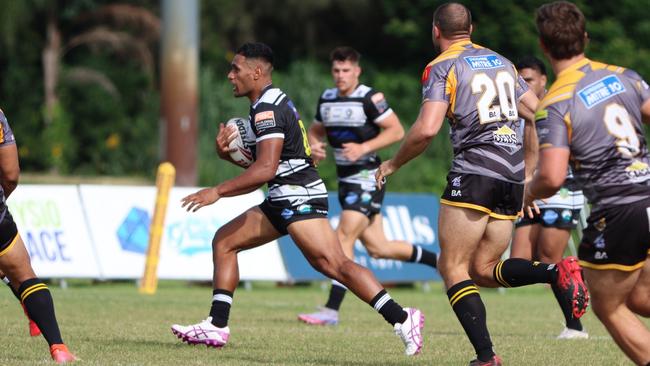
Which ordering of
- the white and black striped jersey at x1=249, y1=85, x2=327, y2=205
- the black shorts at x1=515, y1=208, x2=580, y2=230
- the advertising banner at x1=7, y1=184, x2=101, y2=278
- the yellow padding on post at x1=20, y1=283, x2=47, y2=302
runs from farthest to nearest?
the advertising banner at x1=7, y1=184, x2=101, y2=278, the black shorts at x1=515, y1=208, x2=580, y2=230, the white and black striped jersey at x1=249, y1=85, x2=327, y2=205, the yellow padding on post at x1=20, y1=283, x2=47, y2=302

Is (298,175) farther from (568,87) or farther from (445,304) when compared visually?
(445,304)

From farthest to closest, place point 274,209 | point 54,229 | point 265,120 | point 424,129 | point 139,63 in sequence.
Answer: point 139,63, point 54,229, point 274,209, point 265,120, point 424,129

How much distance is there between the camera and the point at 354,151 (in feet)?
39.9

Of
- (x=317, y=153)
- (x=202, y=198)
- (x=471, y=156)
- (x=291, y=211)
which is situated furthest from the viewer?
(x=317, y=153)

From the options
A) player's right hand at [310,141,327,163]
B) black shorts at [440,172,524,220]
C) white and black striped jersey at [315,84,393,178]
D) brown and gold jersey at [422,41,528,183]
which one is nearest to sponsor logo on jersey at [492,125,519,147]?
brown and gold jersey at [422,41,528,183]

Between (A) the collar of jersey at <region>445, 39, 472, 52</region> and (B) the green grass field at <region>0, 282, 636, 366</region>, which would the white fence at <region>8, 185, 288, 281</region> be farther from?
(A) the collar of jersey at <region>445, 39, 472, 52</region>

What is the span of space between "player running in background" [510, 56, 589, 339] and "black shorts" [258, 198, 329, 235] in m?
2.92

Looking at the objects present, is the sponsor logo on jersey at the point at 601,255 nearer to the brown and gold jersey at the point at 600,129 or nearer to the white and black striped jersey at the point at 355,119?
the brown and gold jersey at the point at 600,129

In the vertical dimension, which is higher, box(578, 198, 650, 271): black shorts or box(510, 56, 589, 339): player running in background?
box(578, 198, 650, 271): black shorts

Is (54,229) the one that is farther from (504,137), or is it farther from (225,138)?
(504,137)

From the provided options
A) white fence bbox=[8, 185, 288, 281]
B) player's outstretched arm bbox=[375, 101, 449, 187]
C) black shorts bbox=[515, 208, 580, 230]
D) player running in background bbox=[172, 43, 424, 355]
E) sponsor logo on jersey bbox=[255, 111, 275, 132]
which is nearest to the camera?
player's outstretched arm bbox=[375, 101, 449, 187]

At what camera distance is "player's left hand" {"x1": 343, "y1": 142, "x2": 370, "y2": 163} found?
39.8 ft

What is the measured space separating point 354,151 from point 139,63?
24.0 meters

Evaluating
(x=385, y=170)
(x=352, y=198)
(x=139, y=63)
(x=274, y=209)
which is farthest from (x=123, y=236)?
(x=139, y=63)
